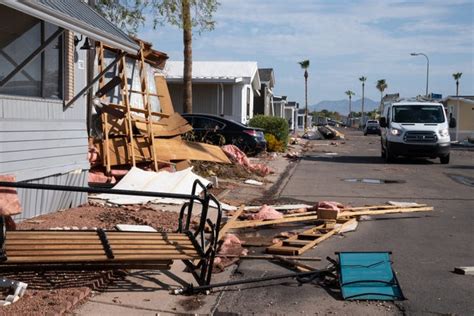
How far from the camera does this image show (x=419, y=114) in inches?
962

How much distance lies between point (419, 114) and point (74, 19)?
1978 centimetres

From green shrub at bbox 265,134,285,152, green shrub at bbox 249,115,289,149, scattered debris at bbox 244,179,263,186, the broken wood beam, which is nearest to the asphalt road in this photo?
scattered debris at bbox 244,179,263,186

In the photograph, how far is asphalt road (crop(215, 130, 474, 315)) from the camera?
564 centimetres

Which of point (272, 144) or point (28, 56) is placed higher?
point (28, 56)

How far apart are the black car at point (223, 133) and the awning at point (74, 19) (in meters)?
11.4

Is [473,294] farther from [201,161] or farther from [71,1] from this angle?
[201,161]

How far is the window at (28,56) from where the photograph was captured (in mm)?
8016

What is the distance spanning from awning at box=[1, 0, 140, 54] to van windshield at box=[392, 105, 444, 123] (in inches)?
684

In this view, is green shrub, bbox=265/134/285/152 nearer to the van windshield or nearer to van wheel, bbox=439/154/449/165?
the van windshield

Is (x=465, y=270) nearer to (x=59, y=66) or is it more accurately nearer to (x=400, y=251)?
(x=400, y=251)

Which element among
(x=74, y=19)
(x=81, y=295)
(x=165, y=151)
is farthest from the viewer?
(x=165, y=151)

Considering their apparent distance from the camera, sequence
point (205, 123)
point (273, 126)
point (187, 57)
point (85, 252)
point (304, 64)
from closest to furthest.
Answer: point (85, 252) → point (205, 123) → point (187, 57) → point (273, 126) → point (304, 64)

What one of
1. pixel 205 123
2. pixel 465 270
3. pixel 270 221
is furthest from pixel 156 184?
pixel 205 123

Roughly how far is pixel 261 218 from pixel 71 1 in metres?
4.19
